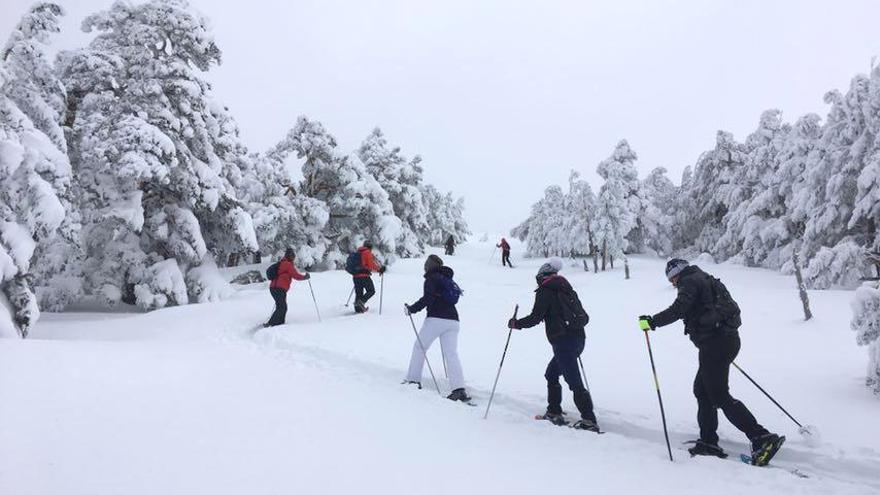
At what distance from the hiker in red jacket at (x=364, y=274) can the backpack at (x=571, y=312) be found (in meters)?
8.54

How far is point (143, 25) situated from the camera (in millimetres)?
17469

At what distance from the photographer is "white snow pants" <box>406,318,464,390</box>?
773 cm

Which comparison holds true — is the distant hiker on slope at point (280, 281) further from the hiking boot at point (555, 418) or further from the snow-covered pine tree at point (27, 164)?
the hiking boot at point (555, 418)

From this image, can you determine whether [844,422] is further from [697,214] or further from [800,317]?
[697,214]

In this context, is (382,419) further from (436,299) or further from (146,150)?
(146,150)

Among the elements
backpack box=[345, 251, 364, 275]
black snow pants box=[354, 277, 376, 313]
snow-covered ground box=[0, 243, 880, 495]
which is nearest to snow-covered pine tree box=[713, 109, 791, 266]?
snow-covered ground box=[0, 243, 880, 495]

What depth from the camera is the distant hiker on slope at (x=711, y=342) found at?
17.4 ft

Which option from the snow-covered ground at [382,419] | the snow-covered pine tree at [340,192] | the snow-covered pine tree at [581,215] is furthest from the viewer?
the snow-covered pine tree at [581,215]

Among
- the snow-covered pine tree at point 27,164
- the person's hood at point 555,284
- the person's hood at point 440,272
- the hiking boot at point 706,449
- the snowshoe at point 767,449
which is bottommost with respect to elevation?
the hiking boot at point 706,449

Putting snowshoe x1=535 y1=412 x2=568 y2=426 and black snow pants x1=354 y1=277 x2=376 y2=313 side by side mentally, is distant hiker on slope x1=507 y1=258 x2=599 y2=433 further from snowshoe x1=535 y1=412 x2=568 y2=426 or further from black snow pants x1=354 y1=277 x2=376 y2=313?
black snow pants x1=354 y1=277 x2=376 y2=313

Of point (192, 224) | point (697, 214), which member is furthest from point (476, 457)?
point (697, 214)

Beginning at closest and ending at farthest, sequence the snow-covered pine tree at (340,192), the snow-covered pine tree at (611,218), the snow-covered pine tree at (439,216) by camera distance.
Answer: the snow-covered pine tree at (340,192)
the snow-covered pine tree at (611,218)
the snow-covered pine tree at (439,216)

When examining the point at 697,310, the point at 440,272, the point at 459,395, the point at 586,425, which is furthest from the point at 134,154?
the point at 697,310

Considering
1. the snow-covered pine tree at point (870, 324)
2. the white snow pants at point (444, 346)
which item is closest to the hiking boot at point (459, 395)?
the white snow pants at point (444, 346)
